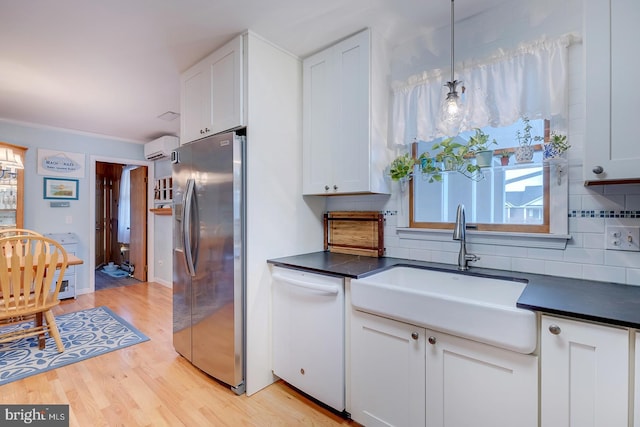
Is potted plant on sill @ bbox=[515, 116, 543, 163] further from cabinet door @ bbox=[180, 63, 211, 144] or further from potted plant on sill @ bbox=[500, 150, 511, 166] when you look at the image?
cabinet door @ bbox=[180, 63, 211, 144]

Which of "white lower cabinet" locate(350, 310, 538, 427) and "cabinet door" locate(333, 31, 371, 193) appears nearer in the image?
"white lower cabinet" locate(350, 310, 538, 427)

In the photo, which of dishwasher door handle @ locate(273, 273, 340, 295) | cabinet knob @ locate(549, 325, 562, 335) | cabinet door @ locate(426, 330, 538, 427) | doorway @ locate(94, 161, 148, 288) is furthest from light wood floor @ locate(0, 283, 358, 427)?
doorway @ locate(94, 161, 148, 288)

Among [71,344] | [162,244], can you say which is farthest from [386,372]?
[162,244]

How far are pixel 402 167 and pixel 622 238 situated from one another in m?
1.15

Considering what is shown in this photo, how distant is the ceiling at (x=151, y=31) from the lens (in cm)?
173

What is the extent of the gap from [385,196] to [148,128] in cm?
365

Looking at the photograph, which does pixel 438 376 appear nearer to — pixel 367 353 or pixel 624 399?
pixel 367 353

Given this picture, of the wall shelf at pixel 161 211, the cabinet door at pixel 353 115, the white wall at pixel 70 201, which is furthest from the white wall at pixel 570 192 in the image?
the white wall at pixel 70 201

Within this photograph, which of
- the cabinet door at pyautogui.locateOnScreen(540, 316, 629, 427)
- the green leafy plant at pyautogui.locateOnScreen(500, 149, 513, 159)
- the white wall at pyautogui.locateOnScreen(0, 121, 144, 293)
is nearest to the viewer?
the cabinet door at pyautogui.locateOnScreen(540, 316, 629, 427)

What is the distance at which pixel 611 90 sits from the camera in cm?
121

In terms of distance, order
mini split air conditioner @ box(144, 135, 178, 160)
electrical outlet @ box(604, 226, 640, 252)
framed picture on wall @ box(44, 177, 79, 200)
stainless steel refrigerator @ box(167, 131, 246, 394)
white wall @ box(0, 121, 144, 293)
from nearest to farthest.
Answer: electrical outlet @ box(604, 226, 640, 252) < stainless steel refrigerator @ box(167, 131, 246, 394) < white wall @ box(0, 121, 144, 293) < framed picture on wall @ box(44, 177, 79, 200) < mini split air conditioner @ box(144, 135, 178, 160)

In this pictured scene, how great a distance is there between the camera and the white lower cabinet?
45.8 inches

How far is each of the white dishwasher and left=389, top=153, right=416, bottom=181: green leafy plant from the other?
2.69 ft

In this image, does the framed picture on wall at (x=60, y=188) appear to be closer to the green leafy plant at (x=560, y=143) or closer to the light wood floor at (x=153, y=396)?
the light wood floor at (x=153, y=396)
